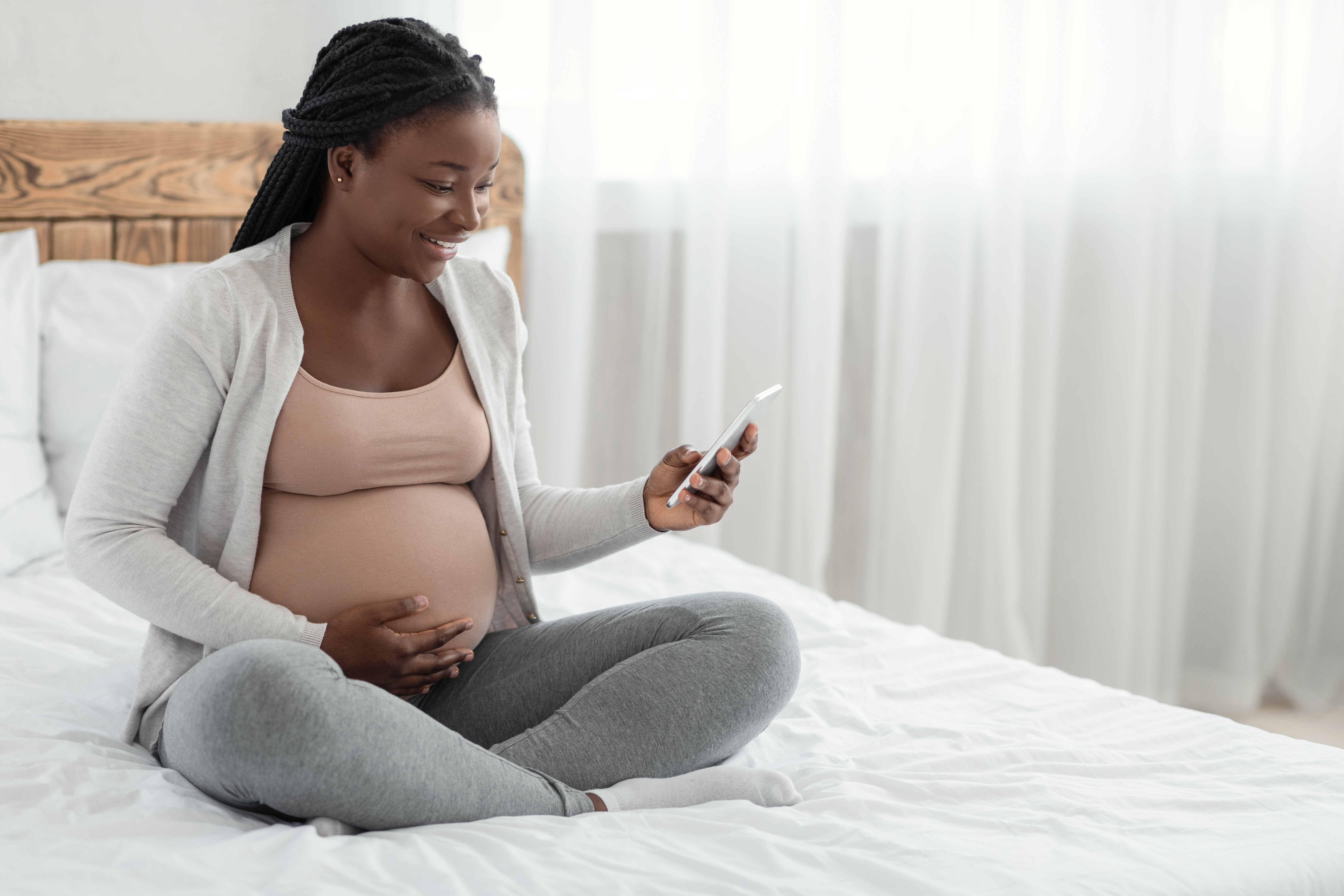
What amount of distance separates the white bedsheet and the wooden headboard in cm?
80

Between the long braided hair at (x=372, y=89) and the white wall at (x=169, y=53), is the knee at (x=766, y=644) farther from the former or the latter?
the white wall at (x=169, y=53)

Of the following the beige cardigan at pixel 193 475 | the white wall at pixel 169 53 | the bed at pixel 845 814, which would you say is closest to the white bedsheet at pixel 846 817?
the bed at pixel 845 814

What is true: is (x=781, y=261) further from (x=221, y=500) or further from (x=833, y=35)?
(x=221, y=500)

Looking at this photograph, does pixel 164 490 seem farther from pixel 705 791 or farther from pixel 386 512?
pixel 705 791

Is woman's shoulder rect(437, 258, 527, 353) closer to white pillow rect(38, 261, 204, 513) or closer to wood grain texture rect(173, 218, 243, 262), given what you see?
white pillow rect(38, 261, 204, 513)

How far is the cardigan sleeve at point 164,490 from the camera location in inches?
36.5

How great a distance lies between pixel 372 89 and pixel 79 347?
2.79 ft

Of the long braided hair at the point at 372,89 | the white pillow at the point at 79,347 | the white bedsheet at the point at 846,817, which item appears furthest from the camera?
the white pillow at the point at 79,347

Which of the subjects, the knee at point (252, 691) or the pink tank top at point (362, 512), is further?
the pink tank top at point (362, 512)

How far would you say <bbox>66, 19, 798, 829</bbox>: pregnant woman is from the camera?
919mm

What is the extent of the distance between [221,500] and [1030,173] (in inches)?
68.7

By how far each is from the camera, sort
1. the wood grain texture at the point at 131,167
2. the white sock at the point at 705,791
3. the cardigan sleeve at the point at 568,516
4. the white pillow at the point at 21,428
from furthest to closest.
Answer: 1. the wood grain texture at the point at 131,167
2. the white pillow at the point at 21,428
3. the cardigan sleeve at the point at 568,516
4. the white sock at the point at 705,791

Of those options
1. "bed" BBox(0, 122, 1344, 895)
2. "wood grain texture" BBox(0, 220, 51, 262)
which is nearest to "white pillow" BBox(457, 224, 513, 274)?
"wood grain texture" BBox(0, 220, 51, 262)

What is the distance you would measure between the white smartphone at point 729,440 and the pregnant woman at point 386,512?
0.01 metres
